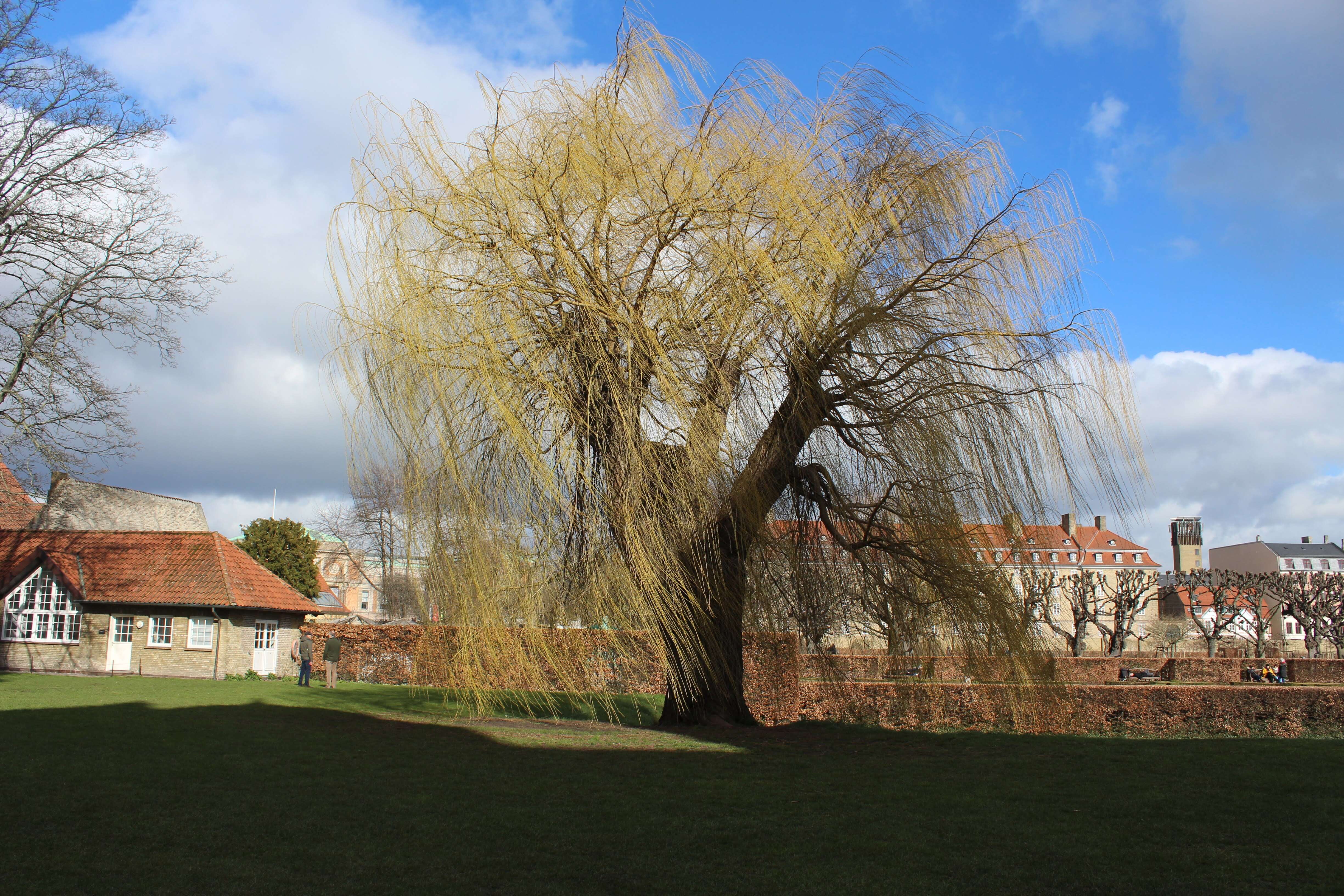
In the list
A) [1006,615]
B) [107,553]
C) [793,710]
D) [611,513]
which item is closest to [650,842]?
[611,513]

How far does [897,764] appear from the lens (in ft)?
30.9

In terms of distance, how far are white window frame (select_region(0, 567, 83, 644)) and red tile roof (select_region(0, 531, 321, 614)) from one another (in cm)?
35

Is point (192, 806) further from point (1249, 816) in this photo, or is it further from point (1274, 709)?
point (1274, 709)

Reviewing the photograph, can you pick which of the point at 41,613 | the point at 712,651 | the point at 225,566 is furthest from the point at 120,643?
the point at 712,651

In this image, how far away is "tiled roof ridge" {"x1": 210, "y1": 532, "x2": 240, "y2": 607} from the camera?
2245cm

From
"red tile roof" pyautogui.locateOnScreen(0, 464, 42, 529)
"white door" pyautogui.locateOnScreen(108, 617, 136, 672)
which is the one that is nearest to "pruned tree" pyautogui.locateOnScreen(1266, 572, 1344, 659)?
"white door" pyautogui.locateOnScreen(108, 617, 136, 672)

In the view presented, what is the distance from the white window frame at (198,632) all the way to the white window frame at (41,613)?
2.75 metres

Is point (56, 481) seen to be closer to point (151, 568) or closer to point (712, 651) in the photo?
point (151, 568)

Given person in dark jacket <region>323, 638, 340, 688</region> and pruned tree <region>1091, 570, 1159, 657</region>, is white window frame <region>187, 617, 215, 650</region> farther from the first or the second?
pruned tree <region>1091, 570, 1159, 657</region>

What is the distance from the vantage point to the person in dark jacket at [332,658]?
19.8 metres

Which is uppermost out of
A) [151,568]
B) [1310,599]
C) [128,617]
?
[151,568]

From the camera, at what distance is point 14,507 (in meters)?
26.6

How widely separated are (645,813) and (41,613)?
2280 centimetres

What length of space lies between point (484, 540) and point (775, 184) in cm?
446
